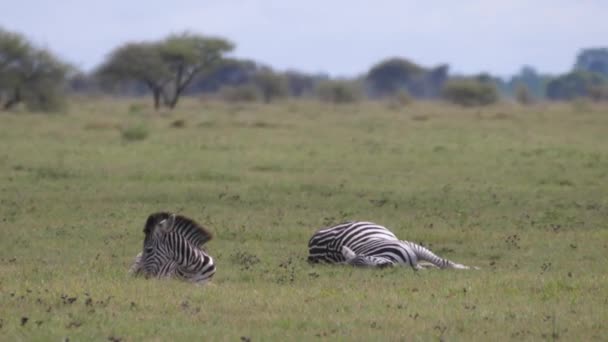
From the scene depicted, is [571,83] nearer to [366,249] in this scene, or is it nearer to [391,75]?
[391,75]

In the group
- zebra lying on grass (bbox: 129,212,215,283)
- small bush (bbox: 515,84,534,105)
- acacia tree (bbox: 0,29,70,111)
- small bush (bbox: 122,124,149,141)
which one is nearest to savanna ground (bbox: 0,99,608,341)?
small bush (bbox: 122,124,149,141)

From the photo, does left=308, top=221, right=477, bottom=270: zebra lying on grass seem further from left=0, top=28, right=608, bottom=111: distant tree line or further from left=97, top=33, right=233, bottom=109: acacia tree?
left=97, top=33, right=233, bottom=109: acacia tree

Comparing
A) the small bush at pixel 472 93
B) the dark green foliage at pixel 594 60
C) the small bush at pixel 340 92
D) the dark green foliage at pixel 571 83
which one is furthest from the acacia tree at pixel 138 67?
the dark green foliage at pixel 594 60

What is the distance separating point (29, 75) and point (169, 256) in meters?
36.0

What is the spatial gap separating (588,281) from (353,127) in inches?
1045

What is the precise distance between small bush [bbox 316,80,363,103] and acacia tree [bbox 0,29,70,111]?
101 ft

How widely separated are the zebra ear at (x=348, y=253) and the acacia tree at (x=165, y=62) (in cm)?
4384

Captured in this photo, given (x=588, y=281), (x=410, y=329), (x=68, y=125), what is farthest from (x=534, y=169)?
(x=68, y=125)

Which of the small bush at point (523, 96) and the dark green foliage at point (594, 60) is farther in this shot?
the dark green foliage at point (594, 60)

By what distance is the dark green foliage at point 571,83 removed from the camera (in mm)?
107188

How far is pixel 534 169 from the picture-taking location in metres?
21.1

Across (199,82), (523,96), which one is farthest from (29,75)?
(199,82)

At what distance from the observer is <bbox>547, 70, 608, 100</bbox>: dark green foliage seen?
10719cm

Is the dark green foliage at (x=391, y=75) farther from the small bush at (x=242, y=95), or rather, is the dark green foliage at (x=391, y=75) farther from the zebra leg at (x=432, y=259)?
the zebra leg at (x=432, y=259)
